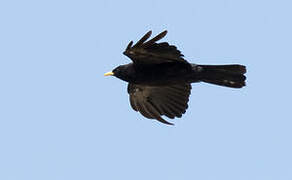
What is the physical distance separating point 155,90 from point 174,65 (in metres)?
1.63

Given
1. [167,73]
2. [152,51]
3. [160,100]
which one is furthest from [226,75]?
[160,100]

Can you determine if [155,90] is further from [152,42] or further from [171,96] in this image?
[152,42]

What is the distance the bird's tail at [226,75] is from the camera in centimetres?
1472

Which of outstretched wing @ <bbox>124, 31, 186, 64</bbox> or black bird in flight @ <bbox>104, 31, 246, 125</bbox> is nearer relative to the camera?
outstretched wing @ <bbox>124, 31, 186, 64</bbox>

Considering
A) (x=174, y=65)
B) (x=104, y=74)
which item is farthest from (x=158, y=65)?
(x=104, y=74)

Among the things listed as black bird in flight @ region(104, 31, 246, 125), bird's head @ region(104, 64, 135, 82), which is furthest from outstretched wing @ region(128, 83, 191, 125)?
bird's head @ region(104, 64, 135, 82)

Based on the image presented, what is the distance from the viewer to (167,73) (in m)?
14.6

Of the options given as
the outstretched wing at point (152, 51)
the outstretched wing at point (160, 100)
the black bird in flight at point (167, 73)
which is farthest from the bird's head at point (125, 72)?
the outstretched wing at point (160, 100)

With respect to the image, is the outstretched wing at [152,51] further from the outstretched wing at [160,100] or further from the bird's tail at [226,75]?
the outstretched wing at [160,100]

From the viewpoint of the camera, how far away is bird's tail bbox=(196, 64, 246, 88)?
14.7 m

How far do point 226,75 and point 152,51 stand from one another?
1.61 meters

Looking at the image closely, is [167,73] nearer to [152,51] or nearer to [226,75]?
[152,51]

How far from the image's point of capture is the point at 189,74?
1464cm

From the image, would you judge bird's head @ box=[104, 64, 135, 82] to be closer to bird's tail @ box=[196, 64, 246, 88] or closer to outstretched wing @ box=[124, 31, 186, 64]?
outstretched wing @ box=[124, 31, 186, 64]
